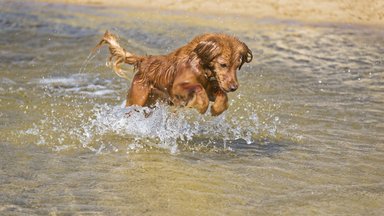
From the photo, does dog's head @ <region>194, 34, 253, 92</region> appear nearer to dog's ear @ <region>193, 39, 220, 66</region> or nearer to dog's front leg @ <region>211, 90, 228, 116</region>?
dog's ear @ <region>193, 39, 220, 66</region>

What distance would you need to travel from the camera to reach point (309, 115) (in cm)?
838

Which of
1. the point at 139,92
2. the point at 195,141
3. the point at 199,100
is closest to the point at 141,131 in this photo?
the point at 139,92

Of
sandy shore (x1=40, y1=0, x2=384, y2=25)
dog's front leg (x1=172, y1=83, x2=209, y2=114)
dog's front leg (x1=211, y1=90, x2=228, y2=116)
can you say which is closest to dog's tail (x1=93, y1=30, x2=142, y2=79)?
dog's front leg (x1=172, y1=83, x2=209, y2=114)

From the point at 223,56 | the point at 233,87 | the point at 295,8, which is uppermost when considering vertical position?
the point at 223,56

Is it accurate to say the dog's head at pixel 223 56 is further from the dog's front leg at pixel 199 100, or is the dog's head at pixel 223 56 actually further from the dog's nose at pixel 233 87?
the dog's front leg at pixel 199 100

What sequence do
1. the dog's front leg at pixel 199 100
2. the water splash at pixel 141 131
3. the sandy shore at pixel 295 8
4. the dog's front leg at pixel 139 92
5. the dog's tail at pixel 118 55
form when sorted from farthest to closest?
the sandy shore at pixel 295 8 < the dog's tail at pixel 118 55 < the dog's front leg at pixel 139 92 < the water splash at pixel 141 131 < the dog's front leg at pixel 199 100

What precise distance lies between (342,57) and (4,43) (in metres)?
6.04

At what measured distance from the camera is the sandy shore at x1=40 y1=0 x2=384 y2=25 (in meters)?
17.0

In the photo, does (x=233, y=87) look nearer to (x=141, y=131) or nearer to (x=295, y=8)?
(x=141, y=131)

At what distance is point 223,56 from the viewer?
240 inches

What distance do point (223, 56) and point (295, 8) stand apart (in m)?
11.8

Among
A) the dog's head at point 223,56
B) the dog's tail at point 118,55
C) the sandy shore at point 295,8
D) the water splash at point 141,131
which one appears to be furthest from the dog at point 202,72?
the sandy shore at point 295,8

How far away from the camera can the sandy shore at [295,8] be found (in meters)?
17.0

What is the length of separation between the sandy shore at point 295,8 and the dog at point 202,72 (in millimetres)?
10606
